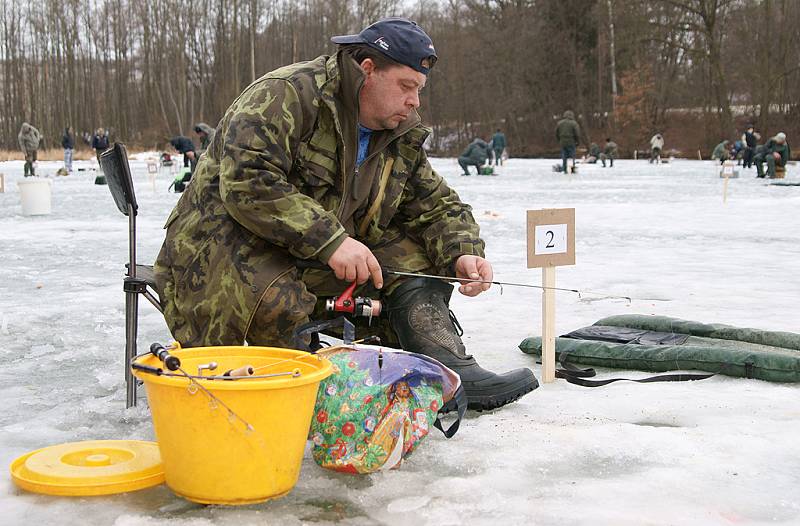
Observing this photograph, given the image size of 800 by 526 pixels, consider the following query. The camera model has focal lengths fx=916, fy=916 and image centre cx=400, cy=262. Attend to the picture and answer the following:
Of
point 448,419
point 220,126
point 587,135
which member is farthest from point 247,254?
point 587,135

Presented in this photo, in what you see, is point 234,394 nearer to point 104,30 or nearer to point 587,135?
point 587,135

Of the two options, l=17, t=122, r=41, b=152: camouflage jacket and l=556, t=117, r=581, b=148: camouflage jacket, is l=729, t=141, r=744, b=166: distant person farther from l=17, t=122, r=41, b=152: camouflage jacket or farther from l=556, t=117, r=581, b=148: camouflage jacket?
l=17, t=122, r=41, b=152: camouflage jacket

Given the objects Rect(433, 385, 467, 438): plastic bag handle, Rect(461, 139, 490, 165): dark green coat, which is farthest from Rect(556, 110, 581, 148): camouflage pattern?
Rect(433, 385, 467, 438): plastic bag handle

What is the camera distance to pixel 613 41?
43250mm

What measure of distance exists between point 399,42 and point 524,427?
1.16 m

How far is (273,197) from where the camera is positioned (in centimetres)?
249

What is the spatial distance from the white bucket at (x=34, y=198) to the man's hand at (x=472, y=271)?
9.38 metres

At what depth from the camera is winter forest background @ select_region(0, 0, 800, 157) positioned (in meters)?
38.4

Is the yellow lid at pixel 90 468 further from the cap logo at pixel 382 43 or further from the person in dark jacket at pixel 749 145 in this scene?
the person in dark jacket at pixel 749 145

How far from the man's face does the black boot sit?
1.68 feet

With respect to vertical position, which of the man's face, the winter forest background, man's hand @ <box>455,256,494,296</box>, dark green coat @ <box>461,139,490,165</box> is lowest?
man's hand @ <box>455,256,494,296</box>

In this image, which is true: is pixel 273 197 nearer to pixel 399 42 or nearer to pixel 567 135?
pixel 399 42

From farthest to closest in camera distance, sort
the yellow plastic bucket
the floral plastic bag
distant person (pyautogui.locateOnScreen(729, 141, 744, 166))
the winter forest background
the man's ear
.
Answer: the winter forest background, distant person (pyautogui.locateOnScreen(729, 141, 744, 166)), the man's ear, the floral plastic bag, the yellow plastic bucket

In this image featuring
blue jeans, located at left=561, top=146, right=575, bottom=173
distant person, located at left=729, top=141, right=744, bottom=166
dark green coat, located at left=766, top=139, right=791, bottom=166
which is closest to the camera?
dark green coat, located at left=766, top=139, right=791, bottom=166
